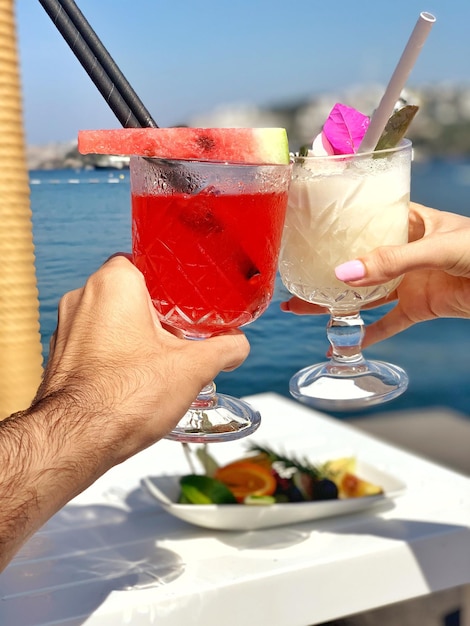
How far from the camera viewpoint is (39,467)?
3.25 feet

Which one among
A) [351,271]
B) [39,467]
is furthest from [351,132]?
[39,467]

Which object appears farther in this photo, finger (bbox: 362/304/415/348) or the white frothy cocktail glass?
finger (bbox: 362/304/415/348)

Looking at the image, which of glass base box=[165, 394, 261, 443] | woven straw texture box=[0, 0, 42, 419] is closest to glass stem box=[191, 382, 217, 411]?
glass base box=[165, 394, 261, 443]

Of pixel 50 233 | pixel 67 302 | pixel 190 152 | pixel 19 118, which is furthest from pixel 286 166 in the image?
pixel 50 233

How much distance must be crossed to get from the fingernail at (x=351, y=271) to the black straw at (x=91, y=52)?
15.1 inches

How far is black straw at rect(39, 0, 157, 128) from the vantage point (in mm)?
1131

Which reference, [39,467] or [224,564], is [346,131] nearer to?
[39,467]

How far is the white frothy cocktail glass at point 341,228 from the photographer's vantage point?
1260 millimetres

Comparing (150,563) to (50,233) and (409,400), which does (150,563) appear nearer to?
(50,233)

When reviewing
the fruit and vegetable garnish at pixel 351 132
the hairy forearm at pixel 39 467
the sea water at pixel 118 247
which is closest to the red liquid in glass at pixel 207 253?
the fruit and vegetable garnish at pixel 351 132

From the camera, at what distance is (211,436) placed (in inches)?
47.0

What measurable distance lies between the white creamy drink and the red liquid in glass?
0.08 metres

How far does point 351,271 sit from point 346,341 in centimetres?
27

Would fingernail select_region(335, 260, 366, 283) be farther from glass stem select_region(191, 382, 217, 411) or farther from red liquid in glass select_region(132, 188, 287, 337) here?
glass stem select_region(191, 382, 217, 411)
